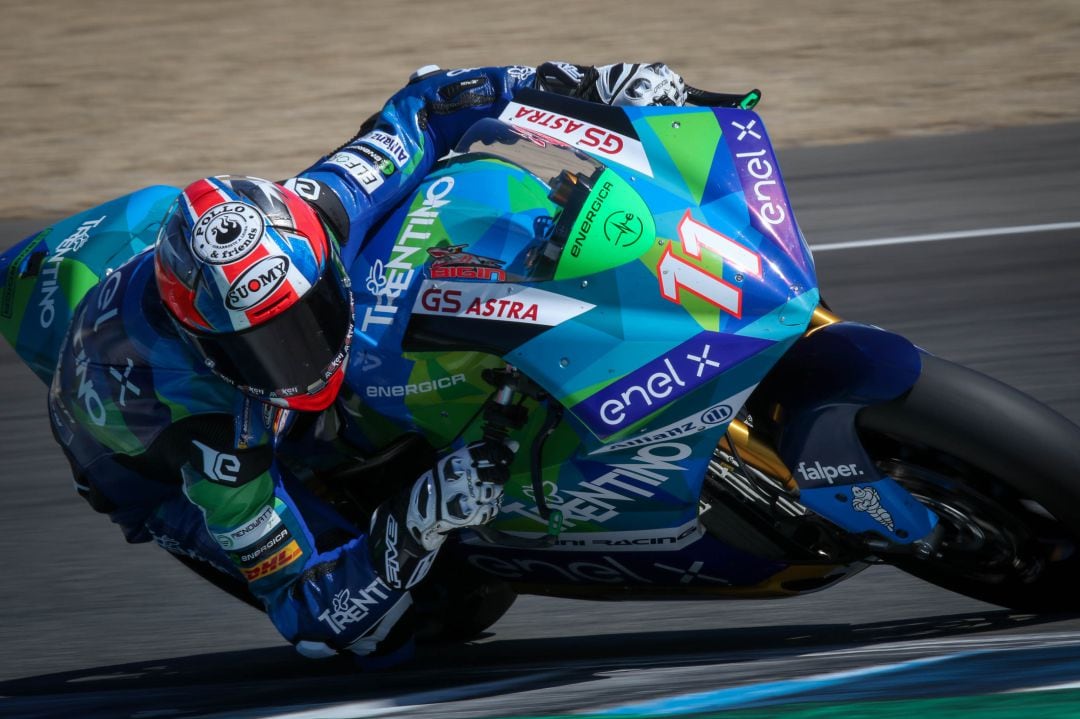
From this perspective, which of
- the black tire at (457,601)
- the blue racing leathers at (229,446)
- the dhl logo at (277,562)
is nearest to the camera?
the blue racing leathers at (229,446)

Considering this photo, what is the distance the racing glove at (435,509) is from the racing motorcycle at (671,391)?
0.08m

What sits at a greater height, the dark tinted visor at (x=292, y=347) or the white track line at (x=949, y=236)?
the dark tinted visor at (x=292, y=347)

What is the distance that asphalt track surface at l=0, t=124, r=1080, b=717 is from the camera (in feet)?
9.95

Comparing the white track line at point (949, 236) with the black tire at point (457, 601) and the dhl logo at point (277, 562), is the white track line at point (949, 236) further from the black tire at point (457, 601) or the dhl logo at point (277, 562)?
the dhl logo at point (277, 562)

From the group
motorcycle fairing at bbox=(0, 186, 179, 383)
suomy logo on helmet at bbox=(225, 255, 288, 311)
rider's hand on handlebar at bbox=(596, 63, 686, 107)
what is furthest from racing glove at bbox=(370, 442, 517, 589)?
motorcycle fairing at bbox=(0, 186, 179, 383)

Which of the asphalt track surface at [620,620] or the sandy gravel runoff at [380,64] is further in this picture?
the sandy gravel runoff at [380,64]

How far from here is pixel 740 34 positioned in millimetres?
9836

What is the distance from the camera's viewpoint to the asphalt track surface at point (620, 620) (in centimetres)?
303

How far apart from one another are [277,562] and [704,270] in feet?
→ 4.11

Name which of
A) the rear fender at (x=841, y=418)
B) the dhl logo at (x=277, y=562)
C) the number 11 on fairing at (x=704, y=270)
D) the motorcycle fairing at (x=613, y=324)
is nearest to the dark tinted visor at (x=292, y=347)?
the motorcycle fairing at (x=613, y=324)

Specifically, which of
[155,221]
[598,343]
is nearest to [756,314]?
[598,343]

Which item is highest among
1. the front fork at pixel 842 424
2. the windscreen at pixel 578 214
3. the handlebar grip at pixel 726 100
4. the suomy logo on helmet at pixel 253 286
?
the handlebar grip at pixel 726 100

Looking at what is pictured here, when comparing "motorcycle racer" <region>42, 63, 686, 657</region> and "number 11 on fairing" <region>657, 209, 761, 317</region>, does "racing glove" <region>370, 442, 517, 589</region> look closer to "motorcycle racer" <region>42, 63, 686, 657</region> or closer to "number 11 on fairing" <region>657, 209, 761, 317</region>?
"motorcycle racer" <region>42, 63, 686, 657</region>

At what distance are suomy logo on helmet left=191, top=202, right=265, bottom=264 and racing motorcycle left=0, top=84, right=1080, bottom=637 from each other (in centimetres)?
30
